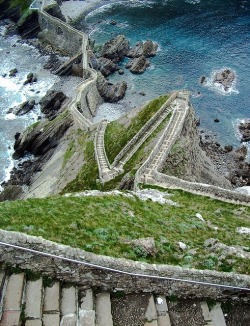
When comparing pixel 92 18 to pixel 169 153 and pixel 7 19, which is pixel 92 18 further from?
pixel 169 153

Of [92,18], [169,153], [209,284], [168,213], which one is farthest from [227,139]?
[92,18]

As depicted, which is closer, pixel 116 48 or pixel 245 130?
pixel 245 130

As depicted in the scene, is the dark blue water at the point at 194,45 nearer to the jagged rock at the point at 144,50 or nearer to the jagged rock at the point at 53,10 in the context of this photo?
the jagged rock at the point at 144,50

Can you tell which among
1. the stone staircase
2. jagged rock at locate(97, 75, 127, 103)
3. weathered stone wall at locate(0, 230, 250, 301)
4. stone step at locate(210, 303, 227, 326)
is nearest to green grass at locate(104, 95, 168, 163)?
jagged rock at locate(97, 75, 127, 103)

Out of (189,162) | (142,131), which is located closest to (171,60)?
(142,131)

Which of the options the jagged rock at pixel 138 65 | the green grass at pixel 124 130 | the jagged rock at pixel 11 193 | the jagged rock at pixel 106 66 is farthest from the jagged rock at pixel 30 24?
the jagged rock at pixel 11 193

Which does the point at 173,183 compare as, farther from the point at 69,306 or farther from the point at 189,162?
the point at 69,306
